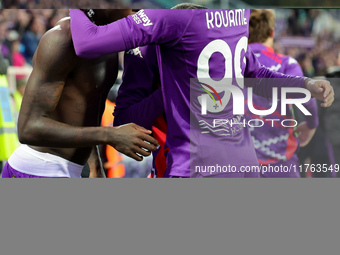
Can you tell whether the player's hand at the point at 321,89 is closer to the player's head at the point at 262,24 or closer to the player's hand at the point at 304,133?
the player's hand at the point at 304,133

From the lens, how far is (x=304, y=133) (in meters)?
3.15

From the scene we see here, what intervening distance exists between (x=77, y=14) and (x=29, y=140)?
663mm

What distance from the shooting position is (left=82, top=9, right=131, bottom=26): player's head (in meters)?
2.33

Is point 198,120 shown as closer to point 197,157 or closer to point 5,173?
point 197,157

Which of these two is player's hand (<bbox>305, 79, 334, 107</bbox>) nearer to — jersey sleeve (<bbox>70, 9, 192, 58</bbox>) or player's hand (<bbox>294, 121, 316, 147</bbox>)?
player's hand (<bbox>294, 121, 316, 147</bbox>)

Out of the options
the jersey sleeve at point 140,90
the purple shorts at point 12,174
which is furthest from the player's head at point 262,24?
the purple shorts at point 12,174

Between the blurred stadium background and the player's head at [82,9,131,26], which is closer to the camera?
the player's head at [82,9,131,26]

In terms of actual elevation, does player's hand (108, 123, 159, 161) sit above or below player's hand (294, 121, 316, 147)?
below

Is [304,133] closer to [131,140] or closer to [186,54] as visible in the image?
[186,54]

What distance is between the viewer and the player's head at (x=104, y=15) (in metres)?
2.33

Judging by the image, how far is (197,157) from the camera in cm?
239

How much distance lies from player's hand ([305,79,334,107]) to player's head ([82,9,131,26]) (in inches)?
44.3

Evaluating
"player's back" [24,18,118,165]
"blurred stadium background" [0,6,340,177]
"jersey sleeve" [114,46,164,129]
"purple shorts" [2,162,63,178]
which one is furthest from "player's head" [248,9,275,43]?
"purple shorts" [2,162,63,178]

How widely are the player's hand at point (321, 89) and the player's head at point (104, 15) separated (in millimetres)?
1125
